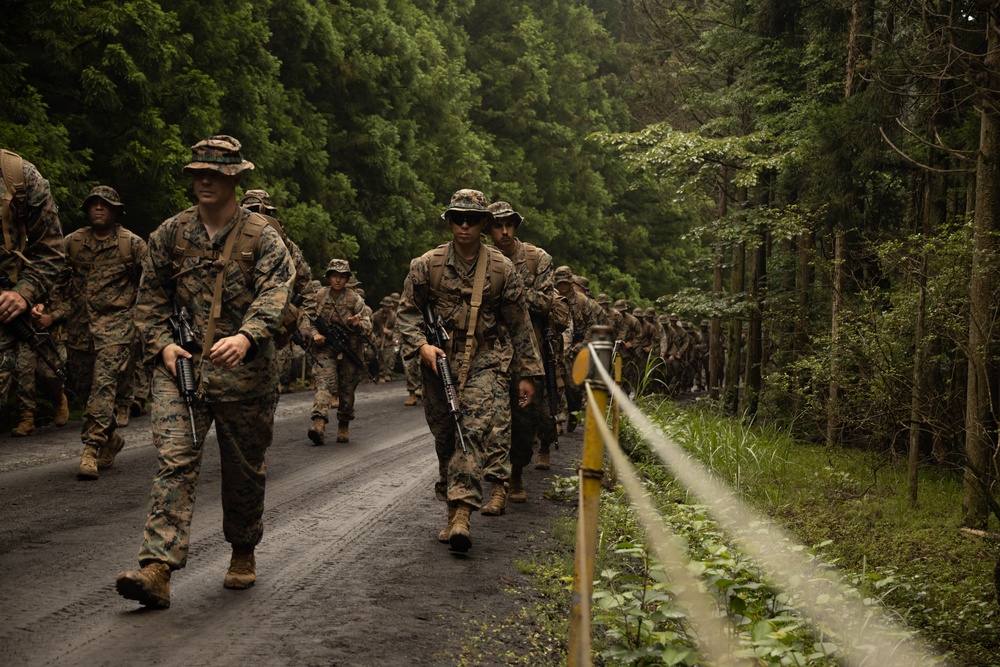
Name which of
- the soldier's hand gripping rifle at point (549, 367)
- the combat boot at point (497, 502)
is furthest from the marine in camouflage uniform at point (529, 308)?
the soldier's hand gripping rifle at point (549, 367)

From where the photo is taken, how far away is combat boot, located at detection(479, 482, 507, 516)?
8.80 metres

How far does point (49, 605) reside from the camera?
5422 mm

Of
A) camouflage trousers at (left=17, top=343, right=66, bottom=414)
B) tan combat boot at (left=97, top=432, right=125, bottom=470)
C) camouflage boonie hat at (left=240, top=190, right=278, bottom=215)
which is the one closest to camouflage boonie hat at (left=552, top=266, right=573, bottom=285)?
camouflage boonie hat at (left=240, top=190, right=278, bottom=215)

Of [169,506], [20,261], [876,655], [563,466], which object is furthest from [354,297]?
[876,655]

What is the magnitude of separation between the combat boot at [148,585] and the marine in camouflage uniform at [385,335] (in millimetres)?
21574

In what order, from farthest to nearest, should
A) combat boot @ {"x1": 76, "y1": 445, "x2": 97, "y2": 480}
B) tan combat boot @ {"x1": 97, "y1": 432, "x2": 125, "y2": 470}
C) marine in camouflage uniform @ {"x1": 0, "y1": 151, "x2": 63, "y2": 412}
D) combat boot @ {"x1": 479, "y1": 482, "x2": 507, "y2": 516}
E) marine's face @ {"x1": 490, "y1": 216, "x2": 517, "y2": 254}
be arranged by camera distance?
1. tan combat boot @ {"x1": 97, "y1": 432, "x2": 125, "y2": 470}
2. marine's face @ {"x1": 490, "y1": 216, "x2": 517, "y2": 254}
3. combat boot @ {"x1": 76, "y1": 445, "x2": 97, "y2": 480}
4. combat boot @ {"x1": 479, "y1": 482, "x2": 507, "y2": 516}
5. marine in camouflage uniform @ {"x1": 0, "y1": 151, "x2": 63, "y2": 412}

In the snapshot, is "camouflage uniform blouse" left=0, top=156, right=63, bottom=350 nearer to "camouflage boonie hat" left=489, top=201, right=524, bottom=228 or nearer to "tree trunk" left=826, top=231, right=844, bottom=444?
"camouflage boonie hat" left=489, top=201, right=524, bottom=228

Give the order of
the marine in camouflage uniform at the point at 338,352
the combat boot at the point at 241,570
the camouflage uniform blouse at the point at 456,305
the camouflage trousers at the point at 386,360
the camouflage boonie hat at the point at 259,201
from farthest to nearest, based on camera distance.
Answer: the camouflage trousers at the point at 386,360, the marine in camouflage uniform at the point at 338,352, the camouflage boonie hat at the point at 259,201, the camouflage uniform blouse at the point at 456,305, the combat boot at the point at 241,570

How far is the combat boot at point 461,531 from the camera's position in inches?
279

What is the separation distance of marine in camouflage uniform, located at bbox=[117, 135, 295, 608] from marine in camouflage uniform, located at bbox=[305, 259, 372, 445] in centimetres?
632

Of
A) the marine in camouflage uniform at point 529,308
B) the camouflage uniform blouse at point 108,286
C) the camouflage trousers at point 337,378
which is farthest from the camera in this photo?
the camouflage trousers at point 337,378

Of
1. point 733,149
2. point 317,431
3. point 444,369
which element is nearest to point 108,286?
point 317,431

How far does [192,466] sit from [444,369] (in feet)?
6.95

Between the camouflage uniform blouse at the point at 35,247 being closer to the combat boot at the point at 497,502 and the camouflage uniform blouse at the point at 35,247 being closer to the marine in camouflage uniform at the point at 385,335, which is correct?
the combat boot at the point at 497,502
